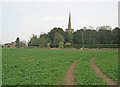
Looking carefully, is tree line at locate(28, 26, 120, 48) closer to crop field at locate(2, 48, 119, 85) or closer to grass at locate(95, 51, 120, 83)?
grass at locate(95, 51, 120, 83)

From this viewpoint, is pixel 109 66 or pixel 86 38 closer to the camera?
pixel 109 66

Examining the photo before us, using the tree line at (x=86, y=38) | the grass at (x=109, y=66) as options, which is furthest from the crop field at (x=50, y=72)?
the tree line at (x=86, y=38)

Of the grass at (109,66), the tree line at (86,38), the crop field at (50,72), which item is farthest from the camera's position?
the tree line at (86,38)

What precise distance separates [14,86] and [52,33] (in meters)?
79.7

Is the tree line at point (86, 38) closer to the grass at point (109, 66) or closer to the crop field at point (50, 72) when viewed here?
the grass at point (109, 66)

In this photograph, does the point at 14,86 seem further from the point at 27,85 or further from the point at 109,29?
the point at 109,29

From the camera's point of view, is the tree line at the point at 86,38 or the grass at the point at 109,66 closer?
the grass at the point at 109,66

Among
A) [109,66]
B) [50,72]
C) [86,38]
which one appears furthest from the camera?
[86,38]

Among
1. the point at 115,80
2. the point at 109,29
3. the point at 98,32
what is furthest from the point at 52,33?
the point at 115,80

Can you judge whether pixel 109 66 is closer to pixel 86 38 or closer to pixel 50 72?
pixel 50 72

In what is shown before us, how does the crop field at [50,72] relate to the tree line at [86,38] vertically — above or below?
below

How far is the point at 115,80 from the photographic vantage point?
7.75 metres

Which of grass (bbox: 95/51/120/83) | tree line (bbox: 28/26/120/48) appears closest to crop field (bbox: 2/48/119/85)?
grass (bbox: 95/51/120/83)

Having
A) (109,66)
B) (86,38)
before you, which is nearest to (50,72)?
(109,66)
